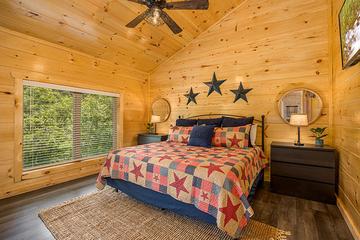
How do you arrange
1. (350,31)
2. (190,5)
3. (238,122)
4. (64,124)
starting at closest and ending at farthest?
1. (350,31)
2. (190,5)
3. (238,122)
4. (64,124)

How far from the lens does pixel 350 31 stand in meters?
1.77

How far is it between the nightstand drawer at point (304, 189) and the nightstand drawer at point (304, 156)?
0.89 feet

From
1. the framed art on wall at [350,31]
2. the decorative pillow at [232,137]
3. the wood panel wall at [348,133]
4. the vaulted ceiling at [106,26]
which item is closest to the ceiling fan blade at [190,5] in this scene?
the vaulted ceiling at [106,26]

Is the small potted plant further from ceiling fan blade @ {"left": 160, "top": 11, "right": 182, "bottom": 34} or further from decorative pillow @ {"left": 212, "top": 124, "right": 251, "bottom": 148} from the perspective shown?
ceiling fan blade @ {"left": 160, "top": 11, "right": 182, "bottom": 34}

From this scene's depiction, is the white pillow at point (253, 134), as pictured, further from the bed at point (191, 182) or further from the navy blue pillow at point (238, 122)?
the bed at point (191, 182)

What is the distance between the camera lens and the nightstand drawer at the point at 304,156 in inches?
95.6

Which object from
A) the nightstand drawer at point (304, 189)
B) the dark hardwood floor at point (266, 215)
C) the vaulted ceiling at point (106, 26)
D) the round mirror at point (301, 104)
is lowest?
the dark hardwood floor at point (266, 215)

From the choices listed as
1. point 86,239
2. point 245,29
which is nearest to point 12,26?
point 86,239

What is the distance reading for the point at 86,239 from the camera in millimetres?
1693

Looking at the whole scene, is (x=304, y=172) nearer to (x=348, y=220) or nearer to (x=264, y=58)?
(x=348, y=220)

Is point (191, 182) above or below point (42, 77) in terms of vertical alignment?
below

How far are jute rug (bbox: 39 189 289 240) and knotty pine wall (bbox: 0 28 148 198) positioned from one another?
38.7 inches

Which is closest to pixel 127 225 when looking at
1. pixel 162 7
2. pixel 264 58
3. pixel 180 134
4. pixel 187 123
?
pixel 180 134

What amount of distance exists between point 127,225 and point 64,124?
92.0 inches
